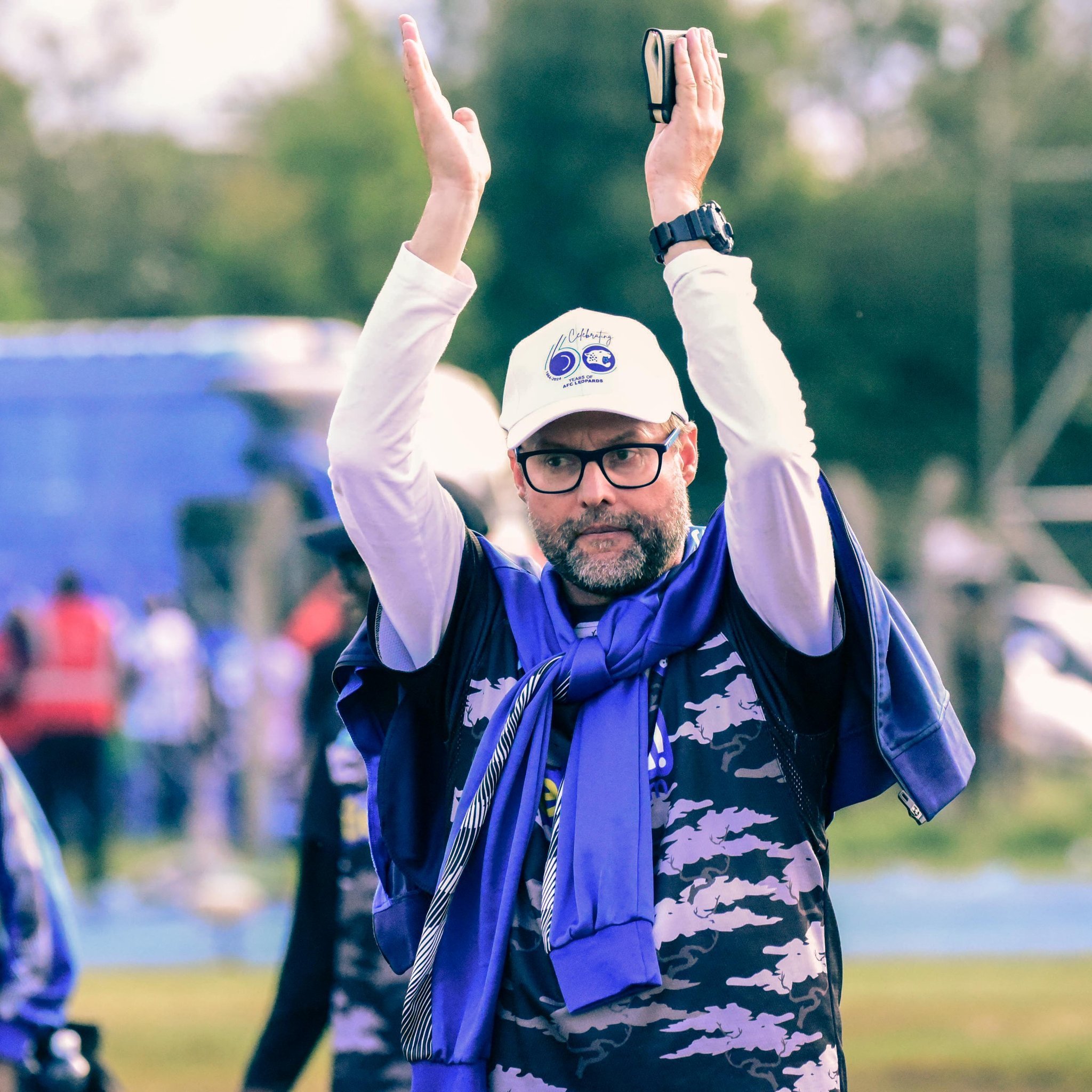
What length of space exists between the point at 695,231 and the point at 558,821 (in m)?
0.83

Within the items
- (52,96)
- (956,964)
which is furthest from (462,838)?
(52,96)

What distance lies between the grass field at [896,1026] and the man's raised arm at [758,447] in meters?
4.00

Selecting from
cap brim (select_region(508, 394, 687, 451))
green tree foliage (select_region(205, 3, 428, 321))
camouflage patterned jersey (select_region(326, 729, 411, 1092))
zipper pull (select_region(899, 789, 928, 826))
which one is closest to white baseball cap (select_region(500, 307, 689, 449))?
cap brim (select_region(508, 394, 687, 451))

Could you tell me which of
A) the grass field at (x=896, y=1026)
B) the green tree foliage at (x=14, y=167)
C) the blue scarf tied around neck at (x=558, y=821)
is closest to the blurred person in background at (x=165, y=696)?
the grass field at (x=896, y=1026)

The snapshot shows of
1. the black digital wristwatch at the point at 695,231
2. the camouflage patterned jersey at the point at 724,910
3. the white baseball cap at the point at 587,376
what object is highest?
the black digital wristwatch at the point at 695,231

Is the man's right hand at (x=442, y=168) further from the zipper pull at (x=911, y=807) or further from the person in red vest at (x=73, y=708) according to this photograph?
the person in red vest at (x=73, y=708)

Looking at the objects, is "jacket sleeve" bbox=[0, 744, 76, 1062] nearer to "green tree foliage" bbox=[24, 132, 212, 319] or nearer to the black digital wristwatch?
the black digital wristwatch

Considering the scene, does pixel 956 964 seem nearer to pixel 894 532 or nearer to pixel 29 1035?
pixel 29 1035

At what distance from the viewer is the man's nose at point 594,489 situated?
8.21 ft

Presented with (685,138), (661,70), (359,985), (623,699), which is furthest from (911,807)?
(359,985)

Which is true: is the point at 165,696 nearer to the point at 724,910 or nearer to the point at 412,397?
the point at 412,397

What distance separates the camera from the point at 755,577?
2.32 m

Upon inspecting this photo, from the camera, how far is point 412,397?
2.39 metres

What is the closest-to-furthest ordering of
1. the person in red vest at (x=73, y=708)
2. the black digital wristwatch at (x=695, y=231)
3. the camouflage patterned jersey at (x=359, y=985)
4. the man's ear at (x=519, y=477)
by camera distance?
the black digital wristwatch at (x=695, y=231) < the man's ear at (x=519, y=477) < the camouflage patterned jersey at (x=359, y=985) < the person in red vest at (x=73, y=708)
